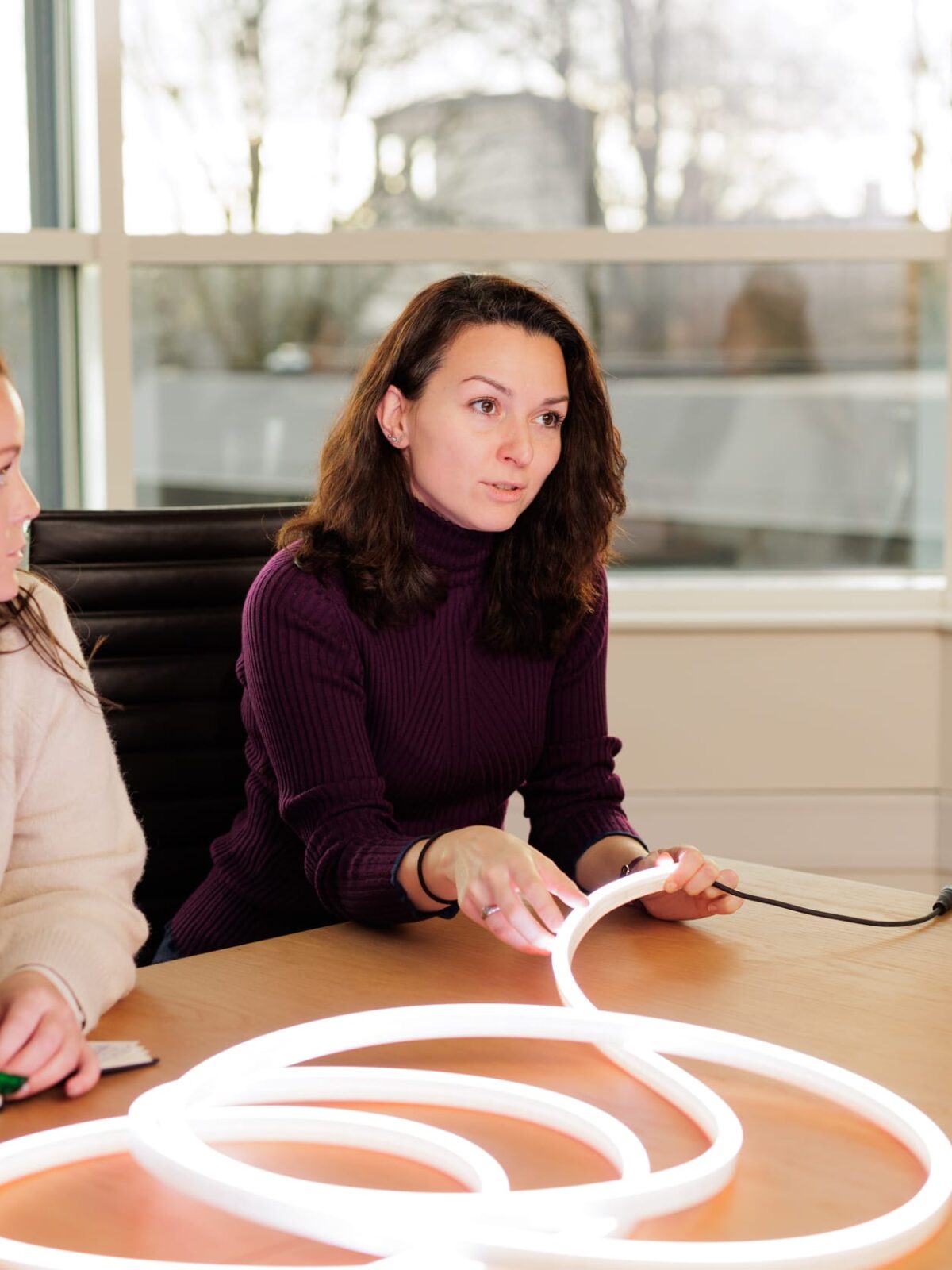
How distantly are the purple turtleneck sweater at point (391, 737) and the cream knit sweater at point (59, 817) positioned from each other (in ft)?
0.77

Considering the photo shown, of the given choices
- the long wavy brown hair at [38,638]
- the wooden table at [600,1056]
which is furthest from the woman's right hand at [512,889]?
the long wavy brown hair at [38,638]

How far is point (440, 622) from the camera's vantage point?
1650mm

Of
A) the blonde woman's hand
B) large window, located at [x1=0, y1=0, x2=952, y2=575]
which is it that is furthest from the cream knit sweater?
large window, located at [x1=0, y1=0, x2=952, y2=575]

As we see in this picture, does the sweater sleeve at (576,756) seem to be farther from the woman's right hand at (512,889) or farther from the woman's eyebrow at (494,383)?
the woman's right hand at (512,889)

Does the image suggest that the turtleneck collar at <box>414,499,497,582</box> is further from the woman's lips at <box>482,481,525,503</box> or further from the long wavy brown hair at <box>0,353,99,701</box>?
the long wavy brown hair at <box>0,353,99,701</box>

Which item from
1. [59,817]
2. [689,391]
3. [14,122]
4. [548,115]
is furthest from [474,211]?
[59,817]

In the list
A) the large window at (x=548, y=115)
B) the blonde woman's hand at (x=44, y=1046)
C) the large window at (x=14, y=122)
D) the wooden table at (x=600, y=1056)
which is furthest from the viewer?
the large window at (x=548, y=115)

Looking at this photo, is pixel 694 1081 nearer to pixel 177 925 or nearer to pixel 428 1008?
pixel 428 1008

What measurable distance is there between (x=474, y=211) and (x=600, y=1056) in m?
2.42

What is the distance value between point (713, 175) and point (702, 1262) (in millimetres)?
2786

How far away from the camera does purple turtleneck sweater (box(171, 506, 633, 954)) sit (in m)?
1.49

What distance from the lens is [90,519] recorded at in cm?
181

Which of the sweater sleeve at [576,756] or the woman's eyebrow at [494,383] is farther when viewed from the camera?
the sweater sleeve at [576,756]

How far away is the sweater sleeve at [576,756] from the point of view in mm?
1676
